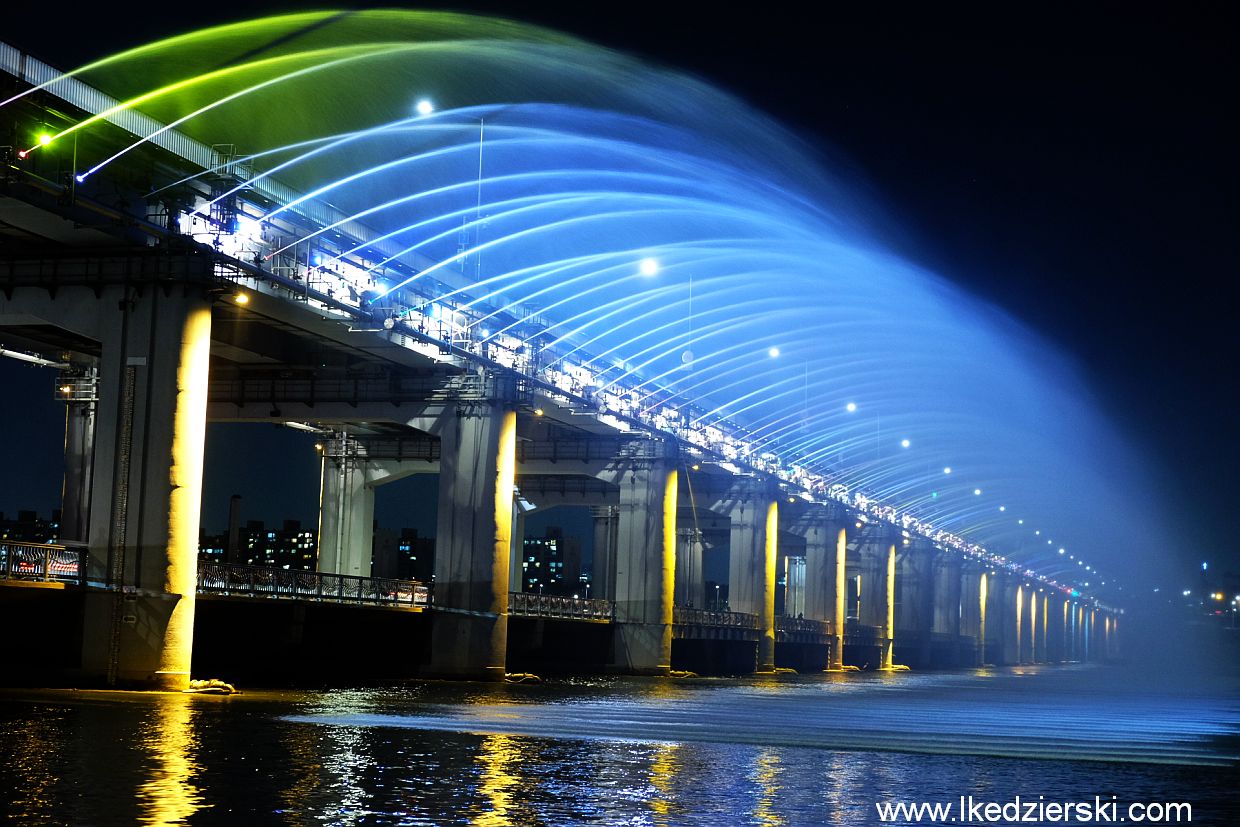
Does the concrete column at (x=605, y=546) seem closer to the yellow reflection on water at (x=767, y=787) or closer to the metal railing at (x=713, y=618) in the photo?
the metal railing at (x=713, y=618)

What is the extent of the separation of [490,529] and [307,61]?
20902 millimetres

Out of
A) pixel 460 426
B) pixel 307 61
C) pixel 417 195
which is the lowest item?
pixel 460 426

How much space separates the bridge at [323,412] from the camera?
127 feet

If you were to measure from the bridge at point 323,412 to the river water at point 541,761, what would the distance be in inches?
230

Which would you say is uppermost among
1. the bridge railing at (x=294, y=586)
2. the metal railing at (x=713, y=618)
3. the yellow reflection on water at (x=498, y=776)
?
the bridge railing at (x=294, y=586)

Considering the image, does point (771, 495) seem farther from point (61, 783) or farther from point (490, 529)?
point (61, 783)

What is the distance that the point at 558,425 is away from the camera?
78875 mm

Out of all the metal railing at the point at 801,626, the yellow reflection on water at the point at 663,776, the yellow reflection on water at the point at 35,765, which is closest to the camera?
the yellow reflection on water at the point at 35,765

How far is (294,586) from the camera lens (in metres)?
53.4

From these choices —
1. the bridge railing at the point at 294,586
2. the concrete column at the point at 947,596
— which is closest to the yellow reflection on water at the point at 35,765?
the bridge railing at the point at 294,586

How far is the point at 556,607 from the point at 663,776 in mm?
54119

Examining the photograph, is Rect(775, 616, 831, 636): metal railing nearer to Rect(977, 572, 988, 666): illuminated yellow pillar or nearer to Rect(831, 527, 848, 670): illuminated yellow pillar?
Rect(831, 527, 848, 670): illuminated yellow pillar

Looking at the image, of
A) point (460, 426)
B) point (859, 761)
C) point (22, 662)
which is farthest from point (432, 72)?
point (859, 761)

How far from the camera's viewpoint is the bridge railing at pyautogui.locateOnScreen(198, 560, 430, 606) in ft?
159
